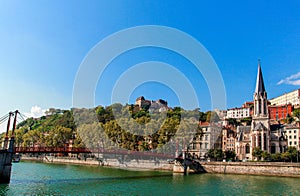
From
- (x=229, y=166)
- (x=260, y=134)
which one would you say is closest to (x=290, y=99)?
(x=260, y=134)

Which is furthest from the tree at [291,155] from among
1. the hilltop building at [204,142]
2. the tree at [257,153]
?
the hilltop building at [204,142]

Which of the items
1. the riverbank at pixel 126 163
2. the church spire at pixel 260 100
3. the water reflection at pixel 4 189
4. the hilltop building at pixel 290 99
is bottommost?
the water reflection at pixel 4 189

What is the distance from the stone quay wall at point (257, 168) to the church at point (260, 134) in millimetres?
17650

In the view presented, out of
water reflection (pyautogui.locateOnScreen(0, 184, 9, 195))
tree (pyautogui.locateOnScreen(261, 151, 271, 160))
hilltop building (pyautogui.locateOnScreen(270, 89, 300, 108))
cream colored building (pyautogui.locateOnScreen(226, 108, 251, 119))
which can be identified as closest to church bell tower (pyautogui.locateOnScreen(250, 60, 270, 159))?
tree (pyautogui.locateOnScreen(261, 151, 271, 160))

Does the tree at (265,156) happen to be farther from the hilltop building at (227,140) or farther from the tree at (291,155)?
the hilltop building at (227,140)

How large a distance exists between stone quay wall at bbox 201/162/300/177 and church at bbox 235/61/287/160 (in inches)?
695

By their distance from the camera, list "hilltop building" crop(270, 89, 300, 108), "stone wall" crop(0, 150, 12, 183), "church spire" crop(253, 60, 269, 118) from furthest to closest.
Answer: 1. "hilltop building" crop(270, 89, 300, 108)
2. "church spire" crop(253, 60, 269, 118)
3. "stone wall" crop(0, 150, 12, 183)

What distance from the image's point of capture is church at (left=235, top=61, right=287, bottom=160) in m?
58.2

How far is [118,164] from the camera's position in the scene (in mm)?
50375

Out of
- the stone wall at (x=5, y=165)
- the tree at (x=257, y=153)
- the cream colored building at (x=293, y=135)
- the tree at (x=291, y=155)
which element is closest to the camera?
the stone wall at (x=5, y=165)

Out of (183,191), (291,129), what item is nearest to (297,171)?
(183,191)

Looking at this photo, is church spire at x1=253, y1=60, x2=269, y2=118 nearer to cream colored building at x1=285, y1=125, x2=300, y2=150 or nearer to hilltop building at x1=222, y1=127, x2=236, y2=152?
cream colored building at x1=285, y1=125, x2=300, y2=150

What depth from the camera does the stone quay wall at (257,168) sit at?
36.8 metres

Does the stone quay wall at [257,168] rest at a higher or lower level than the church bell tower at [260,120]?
lower
